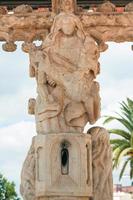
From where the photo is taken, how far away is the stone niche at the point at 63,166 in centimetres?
913

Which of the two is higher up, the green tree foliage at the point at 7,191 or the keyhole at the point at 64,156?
the green tree foliage at the point at 7,191

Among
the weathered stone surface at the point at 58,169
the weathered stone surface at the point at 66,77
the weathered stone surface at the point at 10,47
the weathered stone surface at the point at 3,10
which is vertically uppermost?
the weathered stone surface at the point at 3,10

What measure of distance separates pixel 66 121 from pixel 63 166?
2.31 feet

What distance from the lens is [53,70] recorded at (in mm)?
9695

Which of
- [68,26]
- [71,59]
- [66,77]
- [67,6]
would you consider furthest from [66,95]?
[67,6]

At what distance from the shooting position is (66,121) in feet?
31.3

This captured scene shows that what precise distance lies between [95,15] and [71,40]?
0.71m

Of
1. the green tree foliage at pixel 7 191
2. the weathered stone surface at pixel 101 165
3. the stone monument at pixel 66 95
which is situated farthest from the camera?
the green tree foliage at pixel 7 191

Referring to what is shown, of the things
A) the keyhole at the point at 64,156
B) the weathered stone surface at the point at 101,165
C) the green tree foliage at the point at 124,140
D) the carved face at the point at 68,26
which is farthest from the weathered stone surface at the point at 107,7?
the green tree foliage at the point at 124,140

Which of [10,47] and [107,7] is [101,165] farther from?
[107,7]

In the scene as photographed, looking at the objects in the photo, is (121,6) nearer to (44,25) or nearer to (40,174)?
(44,25)

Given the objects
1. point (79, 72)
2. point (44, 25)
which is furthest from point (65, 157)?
point (44, 25)

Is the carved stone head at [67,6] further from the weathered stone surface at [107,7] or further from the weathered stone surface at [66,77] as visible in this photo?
the weathered stone surface at [107,7]

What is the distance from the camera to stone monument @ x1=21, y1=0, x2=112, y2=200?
9.23m
